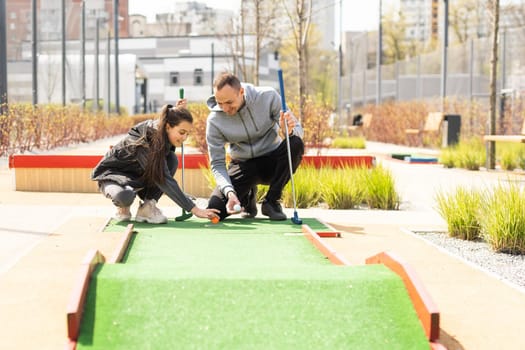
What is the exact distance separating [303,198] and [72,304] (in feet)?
17.6

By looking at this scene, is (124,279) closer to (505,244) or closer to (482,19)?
(505,244)

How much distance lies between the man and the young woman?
0.31 metres

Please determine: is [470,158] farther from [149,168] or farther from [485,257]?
[149,168]

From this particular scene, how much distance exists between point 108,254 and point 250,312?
2.13 metres

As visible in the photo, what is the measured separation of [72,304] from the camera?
311 centimetres

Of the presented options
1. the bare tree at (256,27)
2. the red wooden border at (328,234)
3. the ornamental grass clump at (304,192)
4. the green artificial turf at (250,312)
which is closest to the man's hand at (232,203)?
the red wooden border at (328,234)

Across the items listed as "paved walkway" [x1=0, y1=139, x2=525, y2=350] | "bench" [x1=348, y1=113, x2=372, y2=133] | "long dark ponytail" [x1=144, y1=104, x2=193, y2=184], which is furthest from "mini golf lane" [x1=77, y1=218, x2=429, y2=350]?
"bench" [x1=348, y1=113, x2=372, y2=133]

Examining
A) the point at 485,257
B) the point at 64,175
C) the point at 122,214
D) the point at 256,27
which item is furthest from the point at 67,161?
the point at 256,27

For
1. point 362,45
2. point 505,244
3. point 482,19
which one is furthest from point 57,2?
point 505,244

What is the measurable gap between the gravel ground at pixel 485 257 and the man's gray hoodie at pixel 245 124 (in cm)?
151

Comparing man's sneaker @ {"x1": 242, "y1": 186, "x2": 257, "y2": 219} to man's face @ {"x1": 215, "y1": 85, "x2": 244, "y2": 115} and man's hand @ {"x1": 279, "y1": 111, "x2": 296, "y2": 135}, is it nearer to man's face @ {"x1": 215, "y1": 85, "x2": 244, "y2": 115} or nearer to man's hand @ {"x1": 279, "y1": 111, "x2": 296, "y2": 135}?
man's hand @ {"x1": 279, "y1": 111, "x2": 296, "y2": 135}

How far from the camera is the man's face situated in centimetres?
626

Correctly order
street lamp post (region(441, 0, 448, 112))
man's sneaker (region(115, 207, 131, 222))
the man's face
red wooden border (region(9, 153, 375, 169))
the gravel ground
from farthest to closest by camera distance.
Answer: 1. street lamp post (region(441, 0, 448, 112))
2. red wooden border (region(9, 153, 375, 169))
3. man's sneaker (region(115, 207, 131, 222))
4. the man's face
5. the gravel ground

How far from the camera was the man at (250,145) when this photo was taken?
21.8 feet
